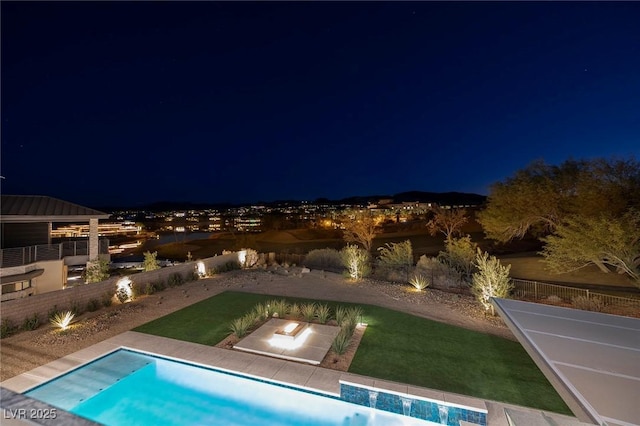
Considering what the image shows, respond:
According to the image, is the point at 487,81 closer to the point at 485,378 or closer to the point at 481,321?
the point at 481,321

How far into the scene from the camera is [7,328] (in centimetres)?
783

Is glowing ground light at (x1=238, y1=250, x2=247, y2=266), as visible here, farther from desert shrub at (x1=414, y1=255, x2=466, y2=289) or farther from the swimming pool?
the swimming pool

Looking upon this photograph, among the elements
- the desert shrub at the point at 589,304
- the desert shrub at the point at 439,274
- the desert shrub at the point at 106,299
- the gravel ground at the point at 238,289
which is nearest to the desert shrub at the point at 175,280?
the gravel ground at the point at 238,289

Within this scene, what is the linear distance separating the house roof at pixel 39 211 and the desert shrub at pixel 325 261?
11.1 m

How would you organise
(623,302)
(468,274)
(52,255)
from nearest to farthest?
1. (623,302)
2. (52,255)
3. (468,274)

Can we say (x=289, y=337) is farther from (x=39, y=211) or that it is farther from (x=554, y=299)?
(x=39, y=211)

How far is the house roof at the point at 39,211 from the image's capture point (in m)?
11.4

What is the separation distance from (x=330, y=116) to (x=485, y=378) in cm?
3673

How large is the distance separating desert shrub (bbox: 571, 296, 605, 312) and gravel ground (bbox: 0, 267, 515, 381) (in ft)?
10.8

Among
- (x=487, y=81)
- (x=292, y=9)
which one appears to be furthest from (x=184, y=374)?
(x=487, y=81)

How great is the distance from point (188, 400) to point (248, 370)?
1.22 meters

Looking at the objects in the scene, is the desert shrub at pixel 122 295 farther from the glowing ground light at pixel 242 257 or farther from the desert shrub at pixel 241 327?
the glowing ground light at pixel 242 257

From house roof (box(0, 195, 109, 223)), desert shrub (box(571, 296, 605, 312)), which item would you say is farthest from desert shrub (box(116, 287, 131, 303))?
desert shrub (box(571, 296, 605, 312))

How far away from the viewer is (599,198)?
1422 cm
